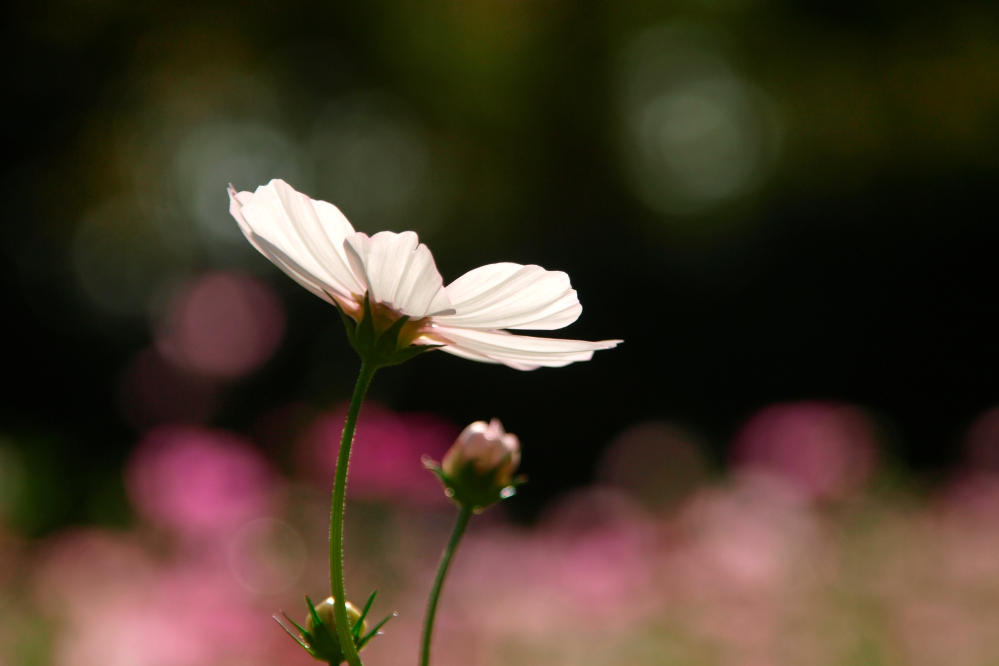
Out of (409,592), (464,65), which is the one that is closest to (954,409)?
(409,592)

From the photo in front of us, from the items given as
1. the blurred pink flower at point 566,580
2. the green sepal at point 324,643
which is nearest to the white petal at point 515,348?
the green sepal at point 324,643

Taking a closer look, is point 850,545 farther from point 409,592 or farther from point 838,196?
point 838,196

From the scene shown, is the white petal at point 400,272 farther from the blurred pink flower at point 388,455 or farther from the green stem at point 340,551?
the blurred pink flower at point 388,455

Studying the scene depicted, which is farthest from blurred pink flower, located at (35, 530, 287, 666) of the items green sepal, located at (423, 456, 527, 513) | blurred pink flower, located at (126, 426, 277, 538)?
green sepal, located at (423, 456, 527, 513)

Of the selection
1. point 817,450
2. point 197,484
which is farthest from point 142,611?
point 817,450

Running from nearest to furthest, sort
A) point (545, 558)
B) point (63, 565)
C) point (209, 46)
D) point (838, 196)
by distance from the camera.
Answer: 1. point (63, 565)
2. point (545, 558)
3. point (838, 196)
4. point (209, 46)

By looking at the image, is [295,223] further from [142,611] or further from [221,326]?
[221,326]

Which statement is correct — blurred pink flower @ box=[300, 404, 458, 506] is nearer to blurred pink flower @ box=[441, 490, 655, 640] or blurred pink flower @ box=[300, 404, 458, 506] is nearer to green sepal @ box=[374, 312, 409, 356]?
blurred pink flower @ box=[441, 490, 655, 640]
